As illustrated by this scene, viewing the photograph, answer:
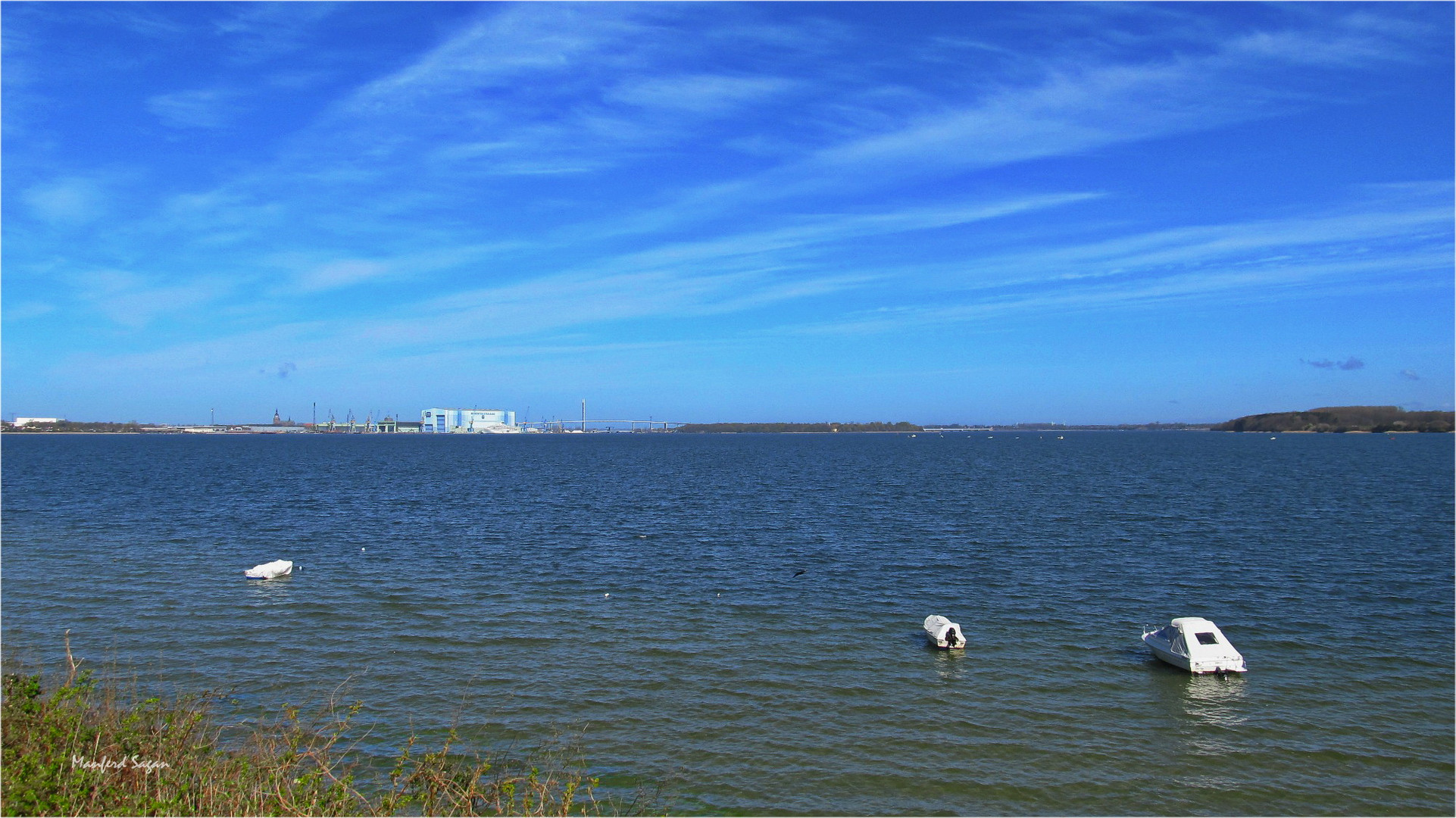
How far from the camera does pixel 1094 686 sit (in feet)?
75.0

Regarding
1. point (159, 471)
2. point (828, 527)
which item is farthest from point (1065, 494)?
point (159, 471)

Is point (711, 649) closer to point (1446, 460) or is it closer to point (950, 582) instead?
point (950, 582)

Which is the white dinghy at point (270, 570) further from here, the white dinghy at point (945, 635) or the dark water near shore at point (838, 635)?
the white dinghy at point (945, 635)

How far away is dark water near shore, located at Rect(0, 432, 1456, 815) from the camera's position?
18188 millimetres

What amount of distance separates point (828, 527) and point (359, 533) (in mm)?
27070

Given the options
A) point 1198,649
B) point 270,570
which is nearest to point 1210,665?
point 1198,649

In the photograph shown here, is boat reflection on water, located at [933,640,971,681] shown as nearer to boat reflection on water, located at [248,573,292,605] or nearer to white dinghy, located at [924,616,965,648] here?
white dinghy, located at [924,616,965,648]

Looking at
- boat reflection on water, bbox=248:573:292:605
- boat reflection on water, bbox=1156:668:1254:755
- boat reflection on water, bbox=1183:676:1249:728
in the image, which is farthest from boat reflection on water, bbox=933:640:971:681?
boat reflection on water, bbox=248:573:292:605

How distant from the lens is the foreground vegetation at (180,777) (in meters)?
10.8

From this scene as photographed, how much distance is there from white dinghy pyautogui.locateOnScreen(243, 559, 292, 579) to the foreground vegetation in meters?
18.8

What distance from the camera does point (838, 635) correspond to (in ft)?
90.6

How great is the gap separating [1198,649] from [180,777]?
23564mm

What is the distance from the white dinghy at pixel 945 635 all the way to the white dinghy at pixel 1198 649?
5.51 meters

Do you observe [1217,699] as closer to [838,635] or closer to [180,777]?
[838,635]
